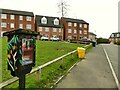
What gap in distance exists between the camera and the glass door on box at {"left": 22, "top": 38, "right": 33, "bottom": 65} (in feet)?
21.3

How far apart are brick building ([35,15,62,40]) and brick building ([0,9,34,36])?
3.29m

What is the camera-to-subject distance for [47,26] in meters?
83.2

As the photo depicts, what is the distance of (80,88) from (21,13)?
72.2 m

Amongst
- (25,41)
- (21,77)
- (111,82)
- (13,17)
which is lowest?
(111,82)

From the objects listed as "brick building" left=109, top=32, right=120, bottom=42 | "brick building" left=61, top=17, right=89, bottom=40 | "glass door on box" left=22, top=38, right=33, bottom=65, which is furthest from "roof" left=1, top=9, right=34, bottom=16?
"glass door on box" left=22, top=38, right=33, bottom=65

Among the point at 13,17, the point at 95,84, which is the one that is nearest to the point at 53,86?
the point at 95,84

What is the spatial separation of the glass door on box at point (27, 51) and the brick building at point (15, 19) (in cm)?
6882

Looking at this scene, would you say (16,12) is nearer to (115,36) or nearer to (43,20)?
(43,20)

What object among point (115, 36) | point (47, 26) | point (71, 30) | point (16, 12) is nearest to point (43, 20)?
point (47, 26)

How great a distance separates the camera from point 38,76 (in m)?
8.80

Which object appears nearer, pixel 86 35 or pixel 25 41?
pixel 25 41

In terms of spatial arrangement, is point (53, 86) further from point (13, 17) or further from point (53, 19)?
point (53, 19)

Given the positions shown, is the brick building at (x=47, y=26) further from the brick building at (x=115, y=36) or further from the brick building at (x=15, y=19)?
the brick building at (x=115, y=36)

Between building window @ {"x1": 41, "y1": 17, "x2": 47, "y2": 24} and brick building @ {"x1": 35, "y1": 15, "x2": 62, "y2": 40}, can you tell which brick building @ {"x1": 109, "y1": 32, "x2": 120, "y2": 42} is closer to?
brick building @ {"x1": 35, "y1": 15, "x2": 62, "y2": 40}
